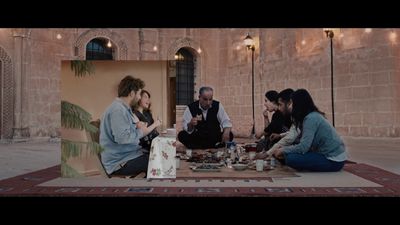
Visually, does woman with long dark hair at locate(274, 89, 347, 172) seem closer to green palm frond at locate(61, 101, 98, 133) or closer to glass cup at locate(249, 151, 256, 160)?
glass cup at locate(249, 151, 256, 160)

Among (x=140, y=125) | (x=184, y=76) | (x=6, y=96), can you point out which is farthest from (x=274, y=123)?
(x=6, y=96)

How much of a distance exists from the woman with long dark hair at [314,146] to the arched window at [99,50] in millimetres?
7821

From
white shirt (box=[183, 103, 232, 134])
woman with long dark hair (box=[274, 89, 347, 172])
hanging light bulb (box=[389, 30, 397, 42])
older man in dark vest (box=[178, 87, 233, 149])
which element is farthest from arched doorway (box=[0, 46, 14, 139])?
hanging light bulb (box=[389, 30, 397, 42])

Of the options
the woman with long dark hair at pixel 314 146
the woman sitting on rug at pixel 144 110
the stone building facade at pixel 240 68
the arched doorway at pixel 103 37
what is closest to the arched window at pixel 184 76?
the stone building facade at pixel 240 68

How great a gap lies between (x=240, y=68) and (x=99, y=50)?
378 centimetres

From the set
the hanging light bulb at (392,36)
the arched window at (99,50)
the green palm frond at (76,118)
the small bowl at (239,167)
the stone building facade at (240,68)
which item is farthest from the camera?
the arched window at (99,50)

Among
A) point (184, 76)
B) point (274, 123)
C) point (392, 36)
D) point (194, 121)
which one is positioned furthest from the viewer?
point (184, 76)

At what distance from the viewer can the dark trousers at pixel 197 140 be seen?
6.87m

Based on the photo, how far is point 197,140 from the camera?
6.89 m

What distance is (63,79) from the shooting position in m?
4.54

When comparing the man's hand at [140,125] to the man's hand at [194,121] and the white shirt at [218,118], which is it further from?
the white shirt at [218,118]

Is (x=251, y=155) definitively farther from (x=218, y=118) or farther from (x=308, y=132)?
(x=218, y=118)
